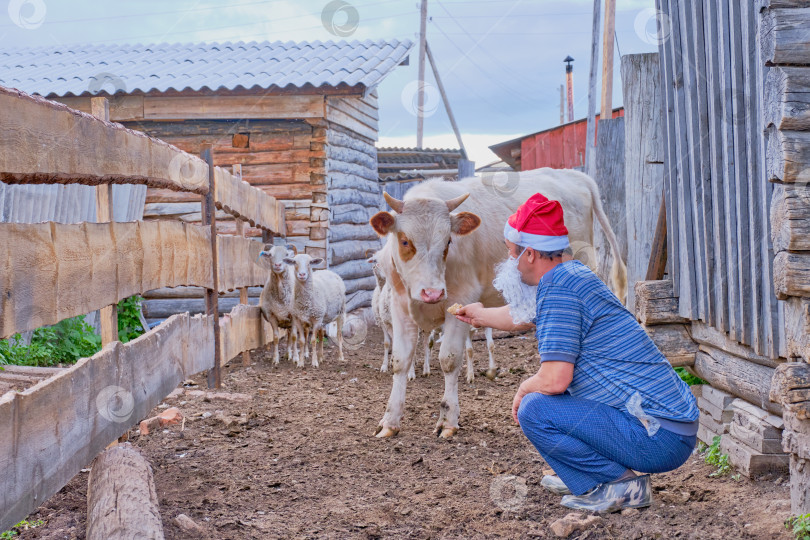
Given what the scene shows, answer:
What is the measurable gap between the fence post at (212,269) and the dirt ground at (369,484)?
0.75 metres

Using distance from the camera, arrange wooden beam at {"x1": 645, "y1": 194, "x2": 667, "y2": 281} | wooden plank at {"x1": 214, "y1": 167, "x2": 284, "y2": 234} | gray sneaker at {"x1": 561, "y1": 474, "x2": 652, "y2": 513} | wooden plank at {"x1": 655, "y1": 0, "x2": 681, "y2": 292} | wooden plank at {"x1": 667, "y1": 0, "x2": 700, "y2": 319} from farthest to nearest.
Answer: wooden plank at {"x1": 214, "y1": 167, "x2": 284, "y2": 234}
wooden beam at {"x1": 645, "y1": 194, "x2": 667, "y2": 281}
wooden plank at {"x1": 655, "y1": 0, "x2": 681, "y2": 292}
wooden plank at {"x1": 667, "y1": 0, "x2": 700, "y2": 319}
gray sneaker at {"x1": 561, "y1": 474, "x2": 652, "y2": 513}

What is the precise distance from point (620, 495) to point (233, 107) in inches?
389

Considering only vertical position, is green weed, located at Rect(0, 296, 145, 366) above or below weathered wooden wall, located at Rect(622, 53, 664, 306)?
below

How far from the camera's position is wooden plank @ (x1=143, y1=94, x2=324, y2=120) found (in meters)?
11.8

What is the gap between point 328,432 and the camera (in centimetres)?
571

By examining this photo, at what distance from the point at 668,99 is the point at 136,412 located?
418 cm

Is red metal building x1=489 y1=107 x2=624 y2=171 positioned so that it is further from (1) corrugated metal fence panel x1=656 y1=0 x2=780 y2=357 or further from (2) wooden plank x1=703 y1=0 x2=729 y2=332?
(2) wooden plank x1=703 y1=0 x2=729 y2=332

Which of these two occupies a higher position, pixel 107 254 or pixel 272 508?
pixel 107 254

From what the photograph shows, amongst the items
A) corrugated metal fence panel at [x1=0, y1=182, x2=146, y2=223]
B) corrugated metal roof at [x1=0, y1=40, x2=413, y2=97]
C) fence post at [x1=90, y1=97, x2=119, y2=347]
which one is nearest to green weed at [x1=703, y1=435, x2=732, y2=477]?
fence post at [x1=90, y1=97, x2=119, y2=347]

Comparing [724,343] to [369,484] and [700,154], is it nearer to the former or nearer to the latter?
[700,154]

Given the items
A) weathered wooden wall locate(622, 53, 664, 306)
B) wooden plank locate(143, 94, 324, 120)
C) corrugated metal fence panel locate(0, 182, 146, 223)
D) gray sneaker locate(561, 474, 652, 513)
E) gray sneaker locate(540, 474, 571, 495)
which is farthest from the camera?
wooden plank locate(143, 94, 324, 120)

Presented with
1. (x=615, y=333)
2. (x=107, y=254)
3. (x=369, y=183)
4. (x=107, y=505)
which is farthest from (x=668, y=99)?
(x=369, y=183)

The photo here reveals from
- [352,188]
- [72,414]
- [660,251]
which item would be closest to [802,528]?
[660,251]

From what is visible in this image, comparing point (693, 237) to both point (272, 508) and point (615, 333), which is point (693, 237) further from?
point (272, 508)
